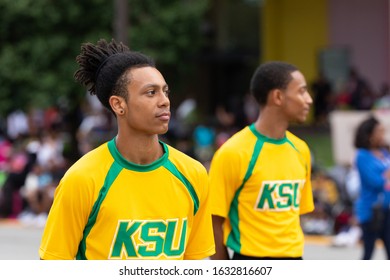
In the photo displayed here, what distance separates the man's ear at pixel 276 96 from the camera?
6.52 meters

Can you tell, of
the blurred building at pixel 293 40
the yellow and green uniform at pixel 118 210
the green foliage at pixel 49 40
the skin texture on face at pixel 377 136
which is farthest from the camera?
the blurred building at pixel 293 40

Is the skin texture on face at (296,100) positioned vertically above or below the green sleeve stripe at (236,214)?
above

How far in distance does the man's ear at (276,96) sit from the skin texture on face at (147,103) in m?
2.10

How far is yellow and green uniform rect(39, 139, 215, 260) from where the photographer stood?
172 inches

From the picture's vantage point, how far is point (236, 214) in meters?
6.37

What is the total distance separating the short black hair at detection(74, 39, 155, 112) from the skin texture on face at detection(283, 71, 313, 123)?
1958 millimetres

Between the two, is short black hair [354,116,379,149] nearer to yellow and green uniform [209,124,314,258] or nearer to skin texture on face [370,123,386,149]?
skin texture on face [370,123,386,149]

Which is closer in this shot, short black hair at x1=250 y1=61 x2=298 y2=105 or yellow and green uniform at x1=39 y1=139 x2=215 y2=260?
yellow and green uniform at x1=39 y1=139 x2=215 y2=260

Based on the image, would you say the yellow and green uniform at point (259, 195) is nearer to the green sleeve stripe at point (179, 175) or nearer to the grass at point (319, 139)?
the green sleeve stripe at point (179, 175)

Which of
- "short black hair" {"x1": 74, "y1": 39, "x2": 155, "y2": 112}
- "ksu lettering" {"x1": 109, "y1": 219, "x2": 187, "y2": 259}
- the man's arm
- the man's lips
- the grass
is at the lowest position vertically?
the grass

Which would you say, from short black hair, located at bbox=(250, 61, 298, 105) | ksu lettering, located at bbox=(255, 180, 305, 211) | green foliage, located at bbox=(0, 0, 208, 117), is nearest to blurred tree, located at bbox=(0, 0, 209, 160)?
green foliage, located at bbox=(0, 0, 208, 117)

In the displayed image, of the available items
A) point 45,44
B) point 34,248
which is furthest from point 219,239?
point 45,44

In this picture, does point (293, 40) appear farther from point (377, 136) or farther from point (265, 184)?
point (265, 184)

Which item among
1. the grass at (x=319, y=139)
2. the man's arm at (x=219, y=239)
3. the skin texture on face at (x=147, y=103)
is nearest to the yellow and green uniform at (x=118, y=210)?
the skin texture on face at (x=147, y=103)
